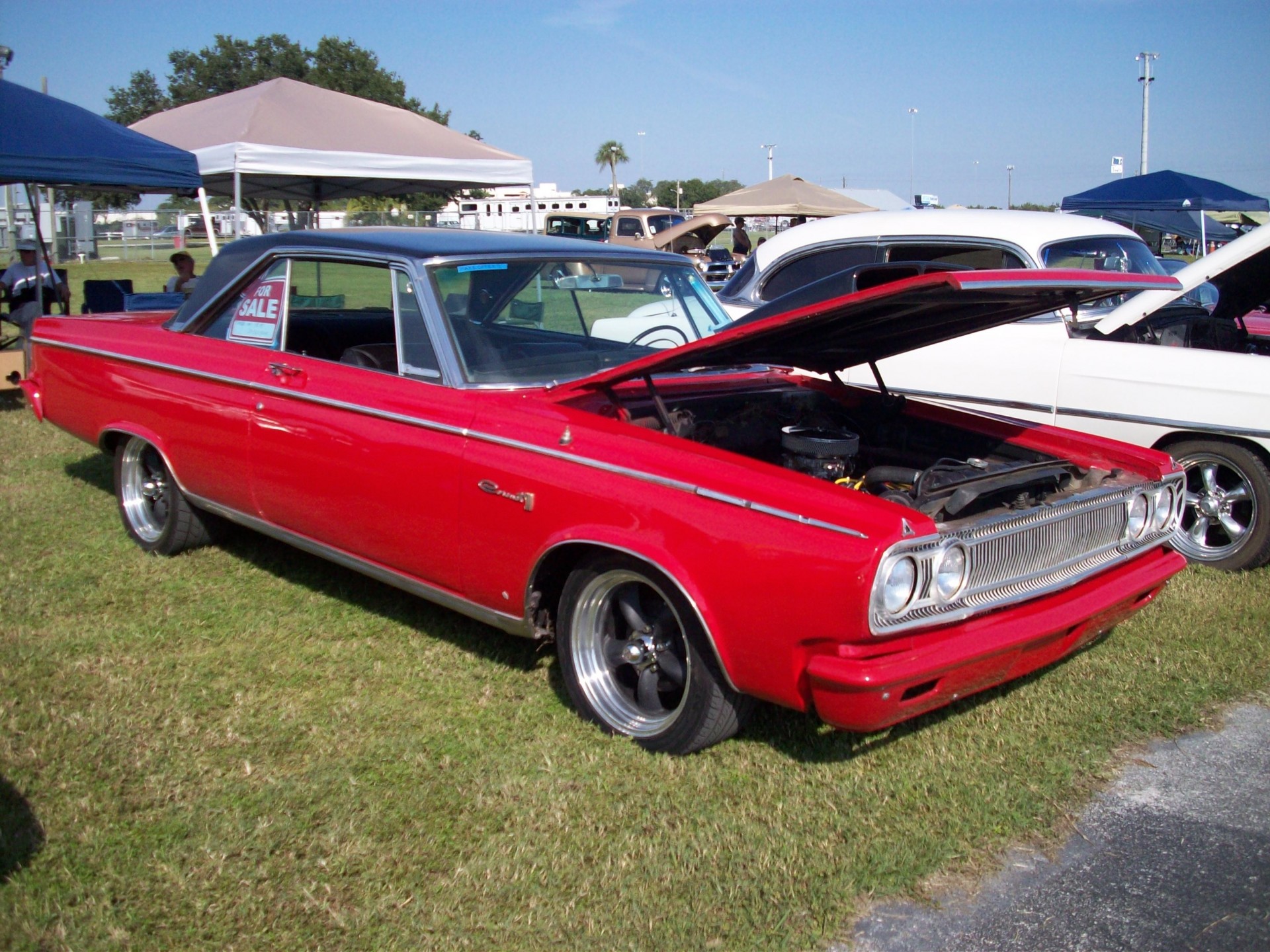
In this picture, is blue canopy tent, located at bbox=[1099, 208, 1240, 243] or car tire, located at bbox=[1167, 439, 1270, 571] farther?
blue canopy tent, located at bbox=[1099, 208, 1240, 243]

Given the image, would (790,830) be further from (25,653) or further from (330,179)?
(330,179)

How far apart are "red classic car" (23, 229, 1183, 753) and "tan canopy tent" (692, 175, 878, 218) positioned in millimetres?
21726

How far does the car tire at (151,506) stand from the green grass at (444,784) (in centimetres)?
48

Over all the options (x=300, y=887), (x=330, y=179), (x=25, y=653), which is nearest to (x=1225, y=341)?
(x=300, y=887)

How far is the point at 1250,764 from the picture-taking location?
3.47 m

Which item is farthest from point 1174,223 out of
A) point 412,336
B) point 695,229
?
point 412,336

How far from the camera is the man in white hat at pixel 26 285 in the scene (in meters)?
10.8

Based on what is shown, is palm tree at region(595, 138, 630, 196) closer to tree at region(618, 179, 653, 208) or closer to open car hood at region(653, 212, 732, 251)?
tree at region(618, 179, 653, 208)

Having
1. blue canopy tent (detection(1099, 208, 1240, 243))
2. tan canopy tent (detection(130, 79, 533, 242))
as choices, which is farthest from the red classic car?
blue canopy tent (detection(1099, 208, 1240, 243))

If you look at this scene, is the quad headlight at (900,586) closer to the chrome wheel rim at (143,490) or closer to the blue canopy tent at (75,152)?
the chrome wheel rim at (143,490)

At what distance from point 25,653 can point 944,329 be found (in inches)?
142

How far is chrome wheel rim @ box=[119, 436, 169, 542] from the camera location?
17.4 ft

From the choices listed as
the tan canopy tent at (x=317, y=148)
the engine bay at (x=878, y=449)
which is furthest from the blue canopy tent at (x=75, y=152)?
the engine bay at (x=878, y=449)

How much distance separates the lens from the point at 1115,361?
17.5 ft
